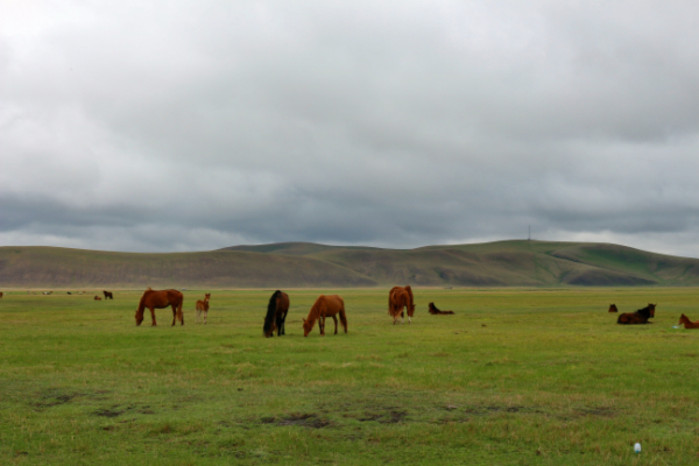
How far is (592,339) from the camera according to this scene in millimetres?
22422

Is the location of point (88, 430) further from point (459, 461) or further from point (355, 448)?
point (459, 461)

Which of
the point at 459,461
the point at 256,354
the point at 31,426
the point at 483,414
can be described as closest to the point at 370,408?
the point at 483,414

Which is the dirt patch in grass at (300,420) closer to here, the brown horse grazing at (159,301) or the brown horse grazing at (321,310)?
the brown horse grazing at (321,310)

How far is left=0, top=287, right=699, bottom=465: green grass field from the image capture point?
838cm

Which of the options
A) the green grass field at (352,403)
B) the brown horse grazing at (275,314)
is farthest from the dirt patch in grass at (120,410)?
the brown horse grazing at (275,314)

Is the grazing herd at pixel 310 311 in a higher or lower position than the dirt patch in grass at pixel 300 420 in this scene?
higher

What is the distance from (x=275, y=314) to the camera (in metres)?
24.3

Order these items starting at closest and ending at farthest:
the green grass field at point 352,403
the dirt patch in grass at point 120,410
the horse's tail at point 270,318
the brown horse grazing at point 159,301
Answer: the green grass field at point 352,403 < the dirt patch in grass at point 120,410 < the horse's tail at point 270,318 < the brown horse grazing at point 159,301

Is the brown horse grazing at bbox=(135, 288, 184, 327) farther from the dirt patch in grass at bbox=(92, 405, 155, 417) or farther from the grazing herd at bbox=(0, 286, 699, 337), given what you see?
the dirt patch in grass at bbox=(92, 405, 155, 417)

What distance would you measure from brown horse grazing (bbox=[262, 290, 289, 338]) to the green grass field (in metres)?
2.80

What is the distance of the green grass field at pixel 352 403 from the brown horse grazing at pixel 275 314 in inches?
110

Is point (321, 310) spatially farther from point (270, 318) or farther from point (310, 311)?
point (270, 318)

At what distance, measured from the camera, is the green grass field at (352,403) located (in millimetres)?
8375

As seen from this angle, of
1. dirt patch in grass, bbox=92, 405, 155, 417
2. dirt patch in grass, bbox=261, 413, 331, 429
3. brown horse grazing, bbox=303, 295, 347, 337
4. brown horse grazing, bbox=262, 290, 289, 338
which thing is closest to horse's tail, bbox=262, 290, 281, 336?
brown horse grazing, bbox=262, 290, 289, 338
